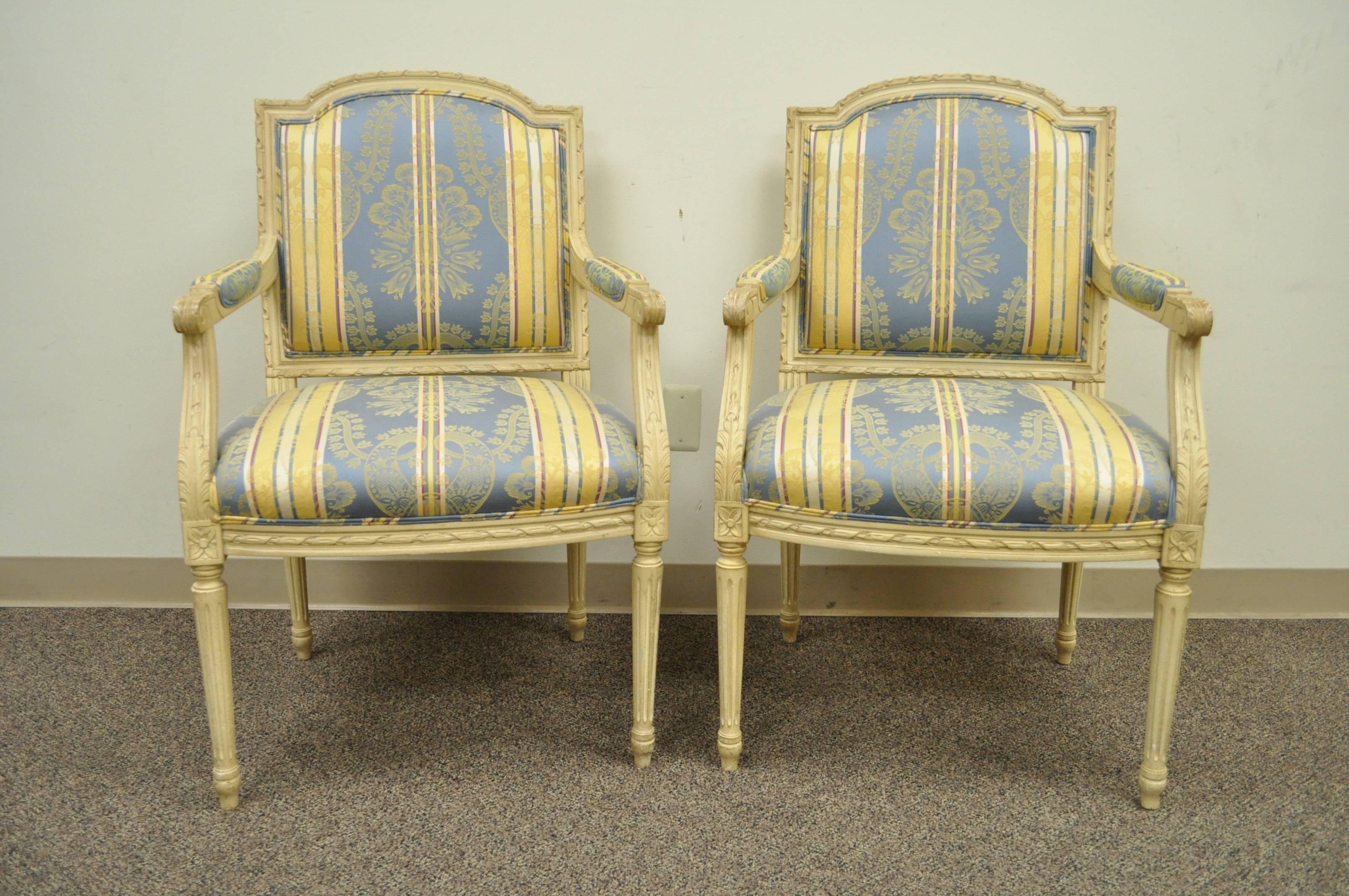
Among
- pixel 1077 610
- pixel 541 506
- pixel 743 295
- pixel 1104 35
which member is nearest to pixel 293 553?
pixel 541 506

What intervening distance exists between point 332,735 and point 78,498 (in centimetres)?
87

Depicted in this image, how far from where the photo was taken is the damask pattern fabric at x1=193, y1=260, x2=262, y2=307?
1206mm

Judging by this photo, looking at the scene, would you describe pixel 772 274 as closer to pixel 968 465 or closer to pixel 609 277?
pixel 609 277

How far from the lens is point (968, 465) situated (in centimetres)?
112

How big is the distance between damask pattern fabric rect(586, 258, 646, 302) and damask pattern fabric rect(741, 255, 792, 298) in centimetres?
17

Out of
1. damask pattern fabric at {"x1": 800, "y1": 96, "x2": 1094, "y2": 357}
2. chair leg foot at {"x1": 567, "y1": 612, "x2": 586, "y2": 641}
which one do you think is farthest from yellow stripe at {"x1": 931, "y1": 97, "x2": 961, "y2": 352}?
chair leg foot at {"x1": 567, "y1": 612, "x2": 586, "y2": 641}

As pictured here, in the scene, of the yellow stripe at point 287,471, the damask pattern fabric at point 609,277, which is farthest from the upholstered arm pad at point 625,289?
the yellow stripe at point 287,471

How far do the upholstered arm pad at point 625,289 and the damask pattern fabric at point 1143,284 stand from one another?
0.66 m

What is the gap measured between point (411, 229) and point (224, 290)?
12.1 inches

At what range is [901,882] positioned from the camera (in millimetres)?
1067

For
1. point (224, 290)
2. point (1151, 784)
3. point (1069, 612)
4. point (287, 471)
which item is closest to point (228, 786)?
point (287, 471)

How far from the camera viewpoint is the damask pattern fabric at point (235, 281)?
121cm

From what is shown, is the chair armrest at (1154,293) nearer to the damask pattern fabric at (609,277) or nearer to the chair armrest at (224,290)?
the damask pattern fabric at (609,277)

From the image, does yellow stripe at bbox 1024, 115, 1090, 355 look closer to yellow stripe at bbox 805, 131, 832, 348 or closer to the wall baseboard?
yellow stripe at bbox 805, 131, 832, 348
